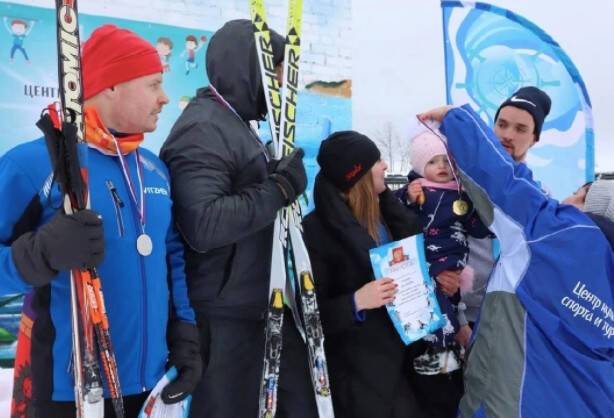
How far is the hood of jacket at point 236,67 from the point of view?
1588mm

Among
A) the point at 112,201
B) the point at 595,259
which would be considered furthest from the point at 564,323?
the point at 112,201

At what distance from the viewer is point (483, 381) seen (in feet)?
5.26

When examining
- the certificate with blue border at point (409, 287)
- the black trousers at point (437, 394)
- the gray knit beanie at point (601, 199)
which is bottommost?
the black trousers at point (437, 394)

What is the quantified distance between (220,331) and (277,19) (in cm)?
351

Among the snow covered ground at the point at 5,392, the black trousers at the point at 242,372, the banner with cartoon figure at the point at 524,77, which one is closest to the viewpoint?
the black trousers at the point at 242,372

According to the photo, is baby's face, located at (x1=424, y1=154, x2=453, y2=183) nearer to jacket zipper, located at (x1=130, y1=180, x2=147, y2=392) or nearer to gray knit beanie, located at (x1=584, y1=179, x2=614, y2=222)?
gray knit beanie, located at (x1=584, y1=179, x2=614, y2=222)

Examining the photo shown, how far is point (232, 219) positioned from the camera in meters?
1.37

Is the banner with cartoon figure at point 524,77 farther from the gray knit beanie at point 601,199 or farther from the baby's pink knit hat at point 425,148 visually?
the gray knit beanie at point 601,199

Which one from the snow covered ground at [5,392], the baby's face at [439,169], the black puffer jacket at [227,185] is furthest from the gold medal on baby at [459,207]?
the snow covered ground at [5,392]

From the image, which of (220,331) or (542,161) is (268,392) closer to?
(220,331)

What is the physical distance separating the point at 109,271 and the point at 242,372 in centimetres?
56

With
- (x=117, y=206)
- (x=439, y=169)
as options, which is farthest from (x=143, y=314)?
(x=439, y=169)

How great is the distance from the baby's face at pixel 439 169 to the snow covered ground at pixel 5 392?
2.29 metres

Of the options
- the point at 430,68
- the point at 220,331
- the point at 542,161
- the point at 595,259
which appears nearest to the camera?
the point at 595,259
